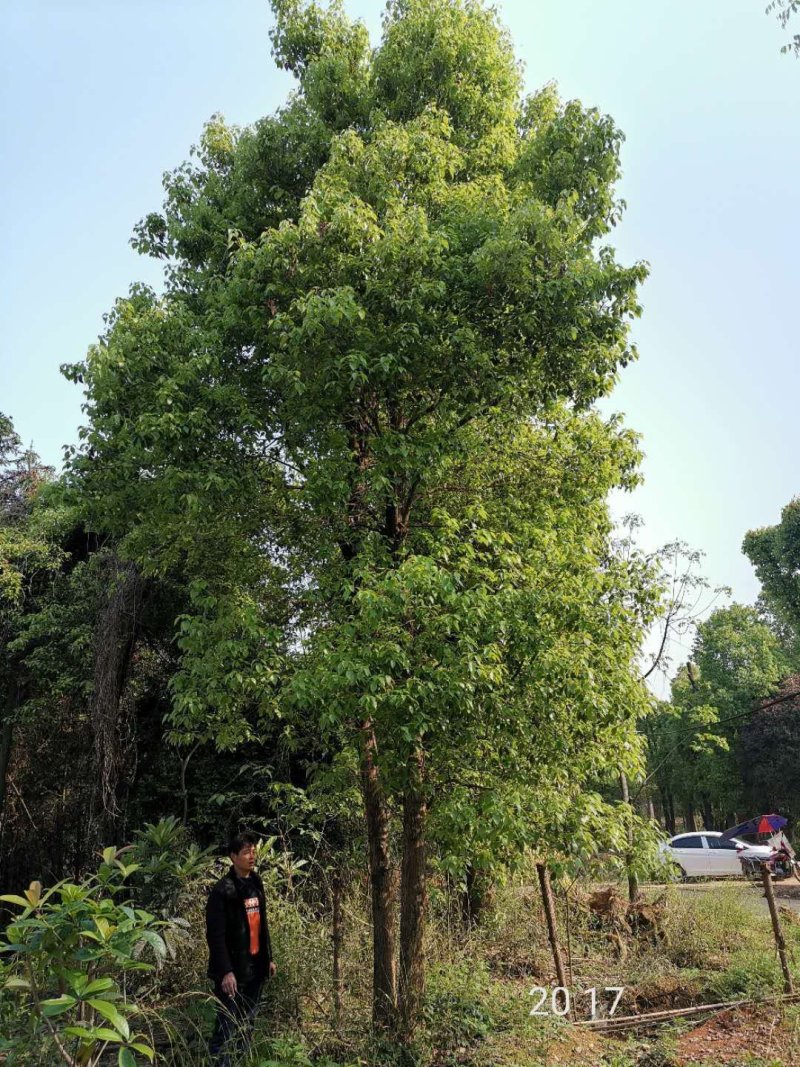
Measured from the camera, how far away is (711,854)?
18.5m

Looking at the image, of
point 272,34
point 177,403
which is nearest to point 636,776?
point 177,403

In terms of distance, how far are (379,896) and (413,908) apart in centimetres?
35

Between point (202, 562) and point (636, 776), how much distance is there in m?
4.13

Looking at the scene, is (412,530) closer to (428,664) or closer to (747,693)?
(428,664)

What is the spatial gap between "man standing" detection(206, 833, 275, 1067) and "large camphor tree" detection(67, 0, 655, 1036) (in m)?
1.18

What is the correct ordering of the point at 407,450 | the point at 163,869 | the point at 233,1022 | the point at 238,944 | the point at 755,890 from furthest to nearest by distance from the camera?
1. the point at 755,890
2. the point at 163,869
3. the point at 407,450
4. the point at 238,944
5. the point at 233,1022

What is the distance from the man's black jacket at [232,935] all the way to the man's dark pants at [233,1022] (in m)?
0.09

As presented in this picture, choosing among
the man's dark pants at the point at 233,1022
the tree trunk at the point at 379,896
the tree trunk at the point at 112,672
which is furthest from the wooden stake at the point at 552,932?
the tree trunk at the point at 112,672

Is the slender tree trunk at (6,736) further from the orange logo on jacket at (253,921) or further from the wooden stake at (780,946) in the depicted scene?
the wooden stake at (780,946)

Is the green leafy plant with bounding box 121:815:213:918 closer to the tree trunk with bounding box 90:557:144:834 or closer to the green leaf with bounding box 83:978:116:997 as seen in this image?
the tree trunk with bounding box 90:557:144:834

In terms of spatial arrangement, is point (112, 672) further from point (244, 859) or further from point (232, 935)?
point (232, 935)

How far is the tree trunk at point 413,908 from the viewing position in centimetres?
551

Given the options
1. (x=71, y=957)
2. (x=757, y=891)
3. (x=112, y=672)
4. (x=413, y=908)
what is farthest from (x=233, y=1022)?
(x=757, y=891)

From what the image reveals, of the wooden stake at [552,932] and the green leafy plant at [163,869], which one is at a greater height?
the green leafy plant at [163,869]
